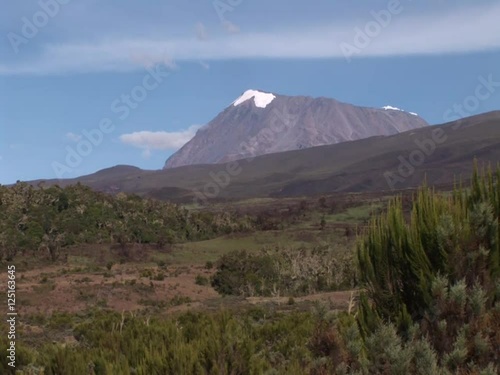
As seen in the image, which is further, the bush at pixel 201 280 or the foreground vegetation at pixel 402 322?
the bush at pixel 201 280

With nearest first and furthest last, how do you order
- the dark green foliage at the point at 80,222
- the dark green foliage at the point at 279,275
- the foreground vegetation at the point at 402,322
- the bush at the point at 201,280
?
1. the foreground vegetation at the point at 402,322
2. the dark green foliage at the point at 279,275
3. the bush at the point at 201,280
4. the dark green foliage at the point at 80,222

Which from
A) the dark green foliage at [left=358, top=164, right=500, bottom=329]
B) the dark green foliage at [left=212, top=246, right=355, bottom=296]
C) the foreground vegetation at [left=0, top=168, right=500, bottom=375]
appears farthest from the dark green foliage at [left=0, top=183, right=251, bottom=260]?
the dark green foliage at [left=358, top=164, right=500, bottom=329]

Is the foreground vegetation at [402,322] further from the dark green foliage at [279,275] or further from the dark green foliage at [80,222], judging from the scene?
the dark green foliage at [80,222]

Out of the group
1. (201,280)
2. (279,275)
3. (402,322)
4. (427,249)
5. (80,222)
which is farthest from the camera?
(80,222)

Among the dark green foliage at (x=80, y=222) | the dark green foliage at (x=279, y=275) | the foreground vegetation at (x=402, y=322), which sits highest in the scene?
the dark green foliage at (x=80, y=222)

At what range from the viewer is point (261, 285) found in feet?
117

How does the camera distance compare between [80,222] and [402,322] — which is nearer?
[402,322]

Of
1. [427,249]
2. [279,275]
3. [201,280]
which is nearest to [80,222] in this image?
[201,280]

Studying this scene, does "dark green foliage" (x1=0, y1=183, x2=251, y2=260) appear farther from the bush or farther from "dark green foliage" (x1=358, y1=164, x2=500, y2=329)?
"dark green foliage" (x1=358, y1=164, x2=500, y2=329)

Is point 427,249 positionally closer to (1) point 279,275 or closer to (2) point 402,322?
(2) point 402,322

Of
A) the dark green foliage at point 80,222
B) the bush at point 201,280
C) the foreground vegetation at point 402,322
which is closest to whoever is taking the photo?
the foreground vegetation at point 402,322

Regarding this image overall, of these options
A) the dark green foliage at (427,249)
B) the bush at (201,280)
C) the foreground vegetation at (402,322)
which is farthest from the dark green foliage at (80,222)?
the dark green foliage at (427,249)

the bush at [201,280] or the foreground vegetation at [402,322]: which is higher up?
the foreground vegetation at [402,322]

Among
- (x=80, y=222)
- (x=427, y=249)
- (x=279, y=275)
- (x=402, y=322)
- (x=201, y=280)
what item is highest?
(x=80, y=222)
